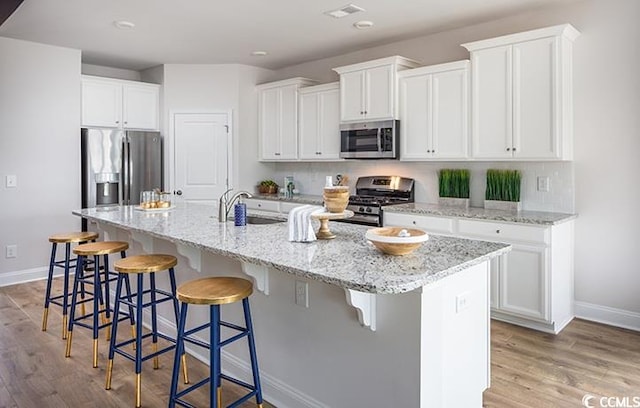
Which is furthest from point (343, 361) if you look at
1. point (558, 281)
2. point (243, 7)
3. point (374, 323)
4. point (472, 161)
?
point (243, 7)

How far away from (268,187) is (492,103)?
10.5 ft

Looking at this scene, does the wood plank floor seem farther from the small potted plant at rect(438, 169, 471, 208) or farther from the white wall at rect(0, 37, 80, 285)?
the white wall at rect(0, 37, 80, 285)

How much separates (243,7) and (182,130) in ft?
8.28

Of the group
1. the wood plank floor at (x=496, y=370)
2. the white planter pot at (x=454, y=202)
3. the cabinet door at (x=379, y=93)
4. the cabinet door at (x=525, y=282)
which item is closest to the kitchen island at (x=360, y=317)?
the wood plank floor at (x=496, y=370)

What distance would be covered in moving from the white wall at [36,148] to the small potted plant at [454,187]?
415cm

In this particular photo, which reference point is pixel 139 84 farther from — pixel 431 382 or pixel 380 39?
pixel 431 382

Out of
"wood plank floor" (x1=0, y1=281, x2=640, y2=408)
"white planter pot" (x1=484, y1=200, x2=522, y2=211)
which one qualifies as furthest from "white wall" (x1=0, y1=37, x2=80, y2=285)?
"white planter pot" (x1=484, y1=200, x2=522, y2=211)

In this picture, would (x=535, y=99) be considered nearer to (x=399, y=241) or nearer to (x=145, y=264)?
(x=399, y=241)

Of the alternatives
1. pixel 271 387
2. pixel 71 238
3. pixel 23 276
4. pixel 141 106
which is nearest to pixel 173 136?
pixel 141 106

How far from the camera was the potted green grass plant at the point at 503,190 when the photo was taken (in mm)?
3904

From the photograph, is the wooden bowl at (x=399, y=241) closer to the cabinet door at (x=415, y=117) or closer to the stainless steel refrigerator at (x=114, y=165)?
the cabinet door at (x=415, y=117)

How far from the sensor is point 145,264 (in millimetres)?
2631

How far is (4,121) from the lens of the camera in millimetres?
4781

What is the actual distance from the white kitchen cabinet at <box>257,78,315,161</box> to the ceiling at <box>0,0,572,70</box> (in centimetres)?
39
